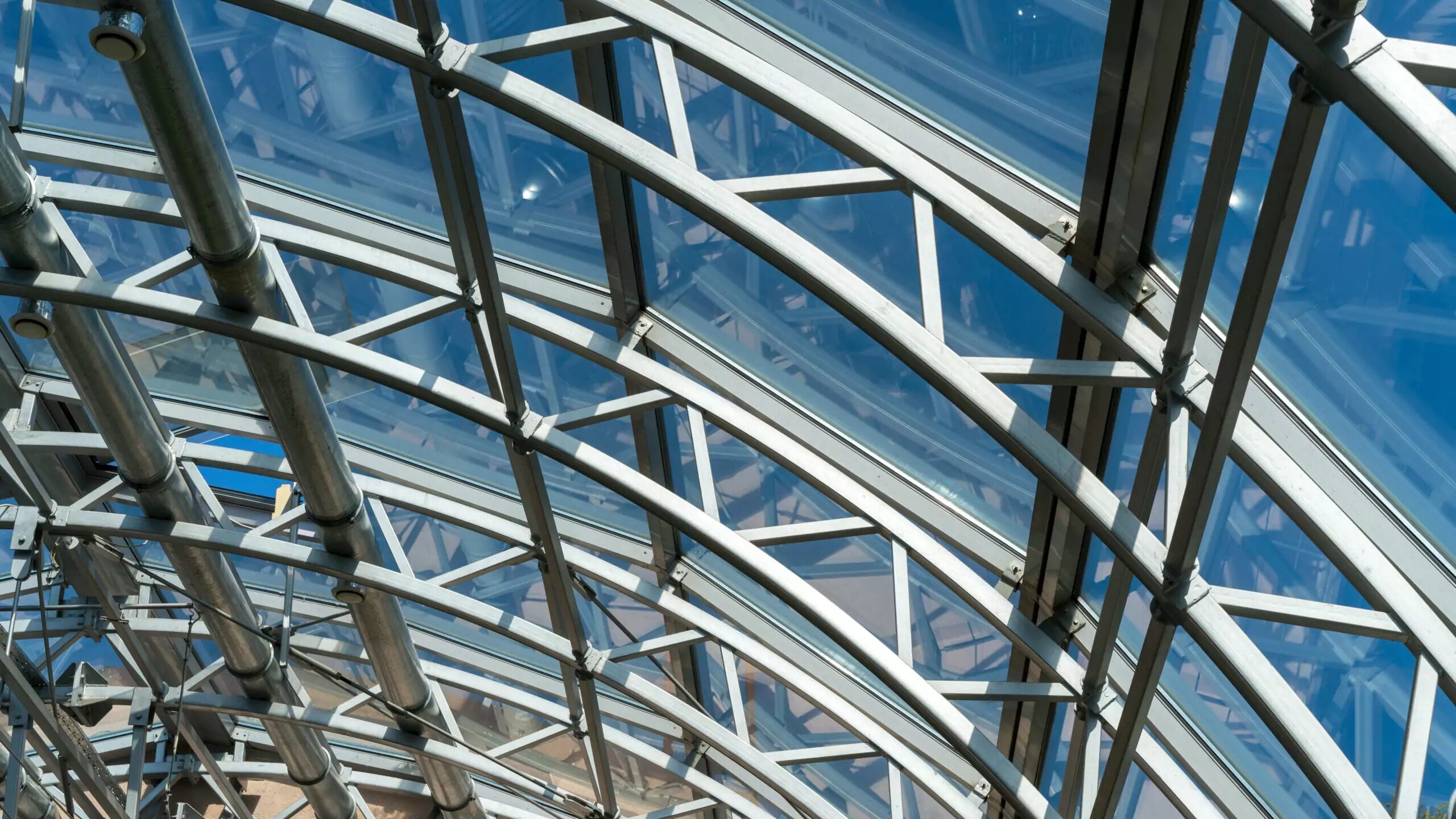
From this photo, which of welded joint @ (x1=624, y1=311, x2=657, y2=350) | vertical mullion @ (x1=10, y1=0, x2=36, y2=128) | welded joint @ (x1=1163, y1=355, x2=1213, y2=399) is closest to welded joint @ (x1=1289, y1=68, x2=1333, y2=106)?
welded joint @ (x1=1163, y1=355, x2=1213, y2=399)

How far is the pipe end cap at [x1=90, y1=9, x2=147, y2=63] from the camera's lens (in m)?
8.26

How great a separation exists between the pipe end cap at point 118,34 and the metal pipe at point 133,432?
7.51 feet

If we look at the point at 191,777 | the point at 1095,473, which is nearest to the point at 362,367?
the point at 1095,473

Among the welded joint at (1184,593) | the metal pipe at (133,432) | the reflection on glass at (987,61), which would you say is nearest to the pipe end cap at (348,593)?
the metal pipe at (133,432)

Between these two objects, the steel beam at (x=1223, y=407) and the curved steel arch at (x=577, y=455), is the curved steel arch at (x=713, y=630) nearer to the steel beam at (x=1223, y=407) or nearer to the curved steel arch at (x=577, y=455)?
the curved steel arch at (x=577, y=455)

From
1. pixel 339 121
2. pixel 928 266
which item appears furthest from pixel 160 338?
pixel 928 266

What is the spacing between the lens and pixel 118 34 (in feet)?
27.2

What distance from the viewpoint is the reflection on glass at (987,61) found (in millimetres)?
8188

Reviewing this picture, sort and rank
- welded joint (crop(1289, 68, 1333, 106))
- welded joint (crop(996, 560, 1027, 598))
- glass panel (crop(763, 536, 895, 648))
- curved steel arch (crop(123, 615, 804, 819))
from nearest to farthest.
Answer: welded joint (crop(1289, 68, 1333, 106)), welded joint (crop(996, 560, 1027, 598)), glass panel (crop(763, 536, 895, 648)), curved steel arch (crop(123, 615, 804, 819))

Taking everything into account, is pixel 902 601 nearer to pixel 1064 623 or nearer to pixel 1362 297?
pixel 1064 623

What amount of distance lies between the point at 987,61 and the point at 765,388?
14.2ft

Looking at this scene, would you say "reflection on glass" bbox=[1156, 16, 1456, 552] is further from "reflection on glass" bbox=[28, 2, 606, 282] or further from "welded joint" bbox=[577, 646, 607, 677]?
"welded joint" bbox=[577, 646, 607, 677]

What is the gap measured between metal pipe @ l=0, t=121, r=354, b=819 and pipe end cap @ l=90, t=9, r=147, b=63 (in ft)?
7.51

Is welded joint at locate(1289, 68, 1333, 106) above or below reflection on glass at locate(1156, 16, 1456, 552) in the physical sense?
below
